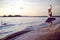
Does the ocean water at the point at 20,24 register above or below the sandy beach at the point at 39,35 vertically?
above

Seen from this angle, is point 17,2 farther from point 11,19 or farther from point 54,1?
point 54,1

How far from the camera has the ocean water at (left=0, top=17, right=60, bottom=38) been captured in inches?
68.7

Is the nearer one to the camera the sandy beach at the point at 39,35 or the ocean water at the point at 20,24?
the sandy beach at the point at 39,35

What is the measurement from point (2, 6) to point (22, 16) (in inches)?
11.1

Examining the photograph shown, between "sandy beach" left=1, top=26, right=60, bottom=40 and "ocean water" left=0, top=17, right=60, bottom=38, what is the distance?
6cm

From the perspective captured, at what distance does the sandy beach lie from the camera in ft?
5.29

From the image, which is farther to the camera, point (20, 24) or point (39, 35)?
point (20, 24)

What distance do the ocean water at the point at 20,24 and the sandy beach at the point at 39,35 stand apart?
6 cm

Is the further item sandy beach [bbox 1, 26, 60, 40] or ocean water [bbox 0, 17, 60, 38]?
ocean water [bbox 0, 17, 60, 38]

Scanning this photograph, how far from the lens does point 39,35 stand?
166cm

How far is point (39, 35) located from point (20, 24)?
0.92ft

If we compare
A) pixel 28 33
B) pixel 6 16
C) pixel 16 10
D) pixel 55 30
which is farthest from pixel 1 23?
pixel 55 30

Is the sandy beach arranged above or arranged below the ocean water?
below

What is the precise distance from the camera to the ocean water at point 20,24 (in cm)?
175
